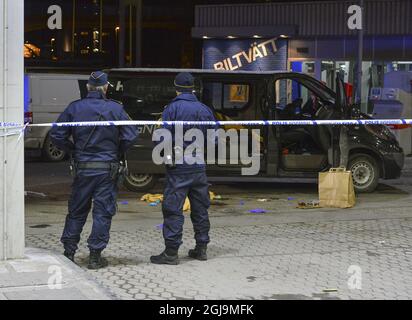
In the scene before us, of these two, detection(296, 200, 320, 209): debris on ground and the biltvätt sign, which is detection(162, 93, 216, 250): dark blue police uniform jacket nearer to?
detection(296, 200, 320, 209): debris on ground

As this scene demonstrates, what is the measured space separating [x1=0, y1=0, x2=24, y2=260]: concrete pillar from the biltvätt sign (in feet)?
52.0

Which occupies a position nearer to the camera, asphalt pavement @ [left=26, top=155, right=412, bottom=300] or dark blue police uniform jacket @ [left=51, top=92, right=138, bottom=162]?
asphalt pavement @ [left=26, top=155, right=412, bottom=300]

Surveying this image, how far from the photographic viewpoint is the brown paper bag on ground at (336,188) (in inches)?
395

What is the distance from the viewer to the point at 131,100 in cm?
1134

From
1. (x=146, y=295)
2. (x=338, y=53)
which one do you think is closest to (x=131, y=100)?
(x=146, y=295)

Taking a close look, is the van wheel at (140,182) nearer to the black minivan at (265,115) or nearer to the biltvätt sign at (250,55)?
the black minivan at (265,115)

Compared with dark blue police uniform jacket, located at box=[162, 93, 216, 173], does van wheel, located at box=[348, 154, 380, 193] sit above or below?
below

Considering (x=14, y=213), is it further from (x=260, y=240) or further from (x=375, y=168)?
(x=375, y=168)

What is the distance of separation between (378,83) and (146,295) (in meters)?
16.6

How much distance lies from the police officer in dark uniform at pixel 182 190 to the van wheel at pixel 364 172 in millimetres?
5193

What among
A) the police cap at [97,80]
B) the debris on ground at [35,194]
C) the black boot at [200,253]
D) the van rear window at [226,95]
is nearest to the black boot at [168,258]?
the black boot at [200,253]

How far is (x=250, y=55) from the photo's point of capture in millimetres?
21750

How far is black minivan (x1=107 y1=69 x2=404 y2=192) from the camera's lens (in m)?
11.2

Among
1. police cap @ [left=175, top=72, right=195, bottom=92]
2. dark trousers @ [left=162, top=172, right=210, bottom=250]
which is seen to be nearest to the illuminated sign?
police cap @ [left=175, top=72, right=195, bottom=92]
